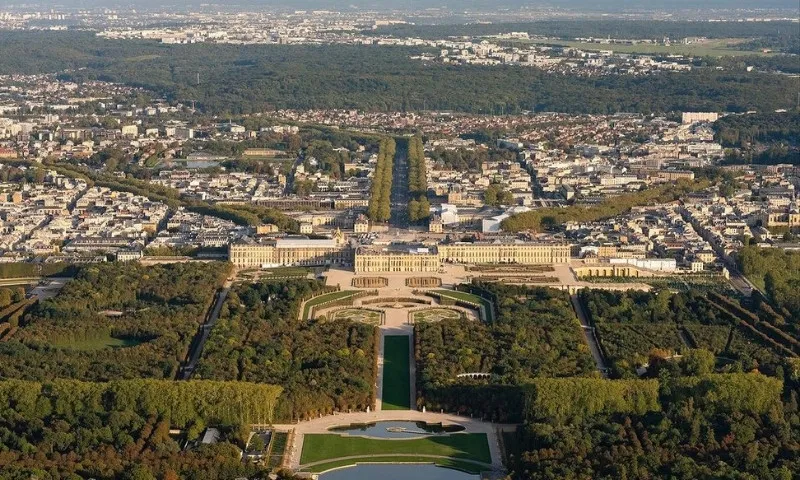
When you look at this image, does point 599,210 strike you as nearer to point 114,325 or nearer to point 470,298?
point 470,298

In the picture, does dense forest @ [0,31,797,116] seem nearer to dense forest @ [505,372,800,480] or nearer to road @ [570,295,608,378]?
road @ [570,295,608,378]

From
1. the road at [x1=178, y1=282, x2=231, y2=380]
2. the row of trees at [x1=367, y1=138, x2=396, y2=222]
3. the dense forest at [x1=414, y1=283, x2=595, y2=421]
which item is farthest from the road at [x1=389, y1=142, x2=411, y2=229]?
the dense forest at [x1=414, y1=283, x2=595, y2=421]

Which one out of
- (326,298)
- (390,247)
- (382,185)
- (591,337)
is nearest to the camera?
(591,337)

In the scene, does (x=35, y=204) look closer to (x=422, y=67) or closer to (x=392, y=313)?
(x=392, y=313)

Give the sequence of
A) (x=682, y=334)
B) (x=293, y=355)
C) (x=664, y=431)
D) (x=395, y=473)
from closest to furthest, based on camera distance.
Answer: (x=395, y=473)
(x=664, y=431)
(x=293, y=355)
(x=682, y=334)

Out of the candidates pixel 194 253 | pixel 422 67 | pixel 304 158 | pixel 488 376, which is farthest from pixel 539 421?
pixel 422 67

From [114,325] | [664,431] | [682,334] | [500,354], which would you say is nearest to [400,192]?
[114,325]

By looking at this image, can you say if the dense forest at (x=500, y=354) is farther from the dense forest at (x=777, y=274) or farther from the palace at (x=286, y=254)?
the palace at (x=286, y=254)
